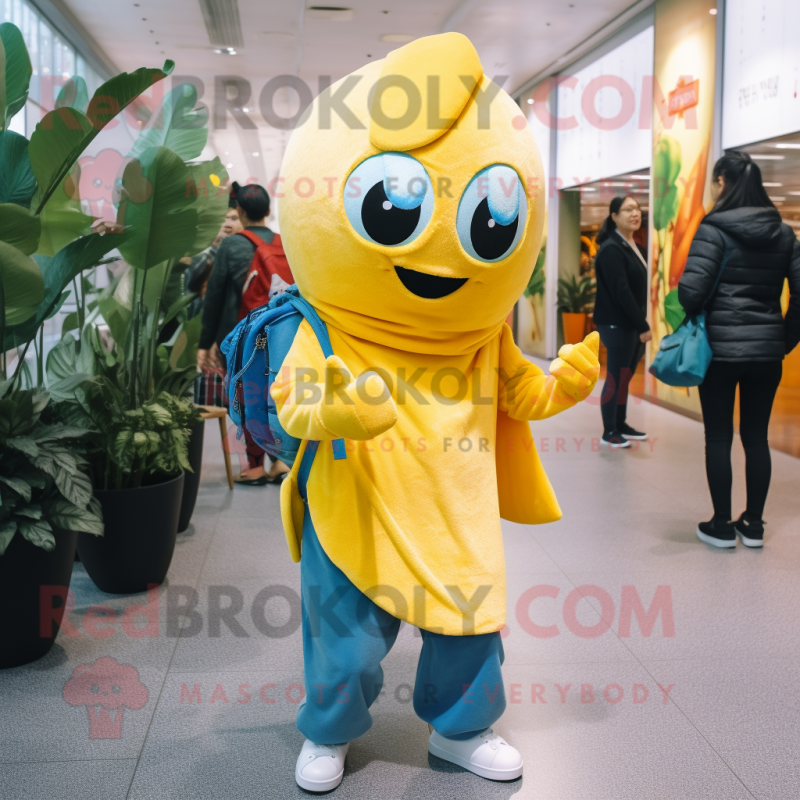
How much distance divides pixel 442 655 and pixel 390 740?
0.42 meters

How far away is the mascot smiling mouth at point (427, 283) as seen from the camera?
1589mm

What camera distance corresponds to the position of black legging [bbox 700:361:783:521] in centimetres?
336

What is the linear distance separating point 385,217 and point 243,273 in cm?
265

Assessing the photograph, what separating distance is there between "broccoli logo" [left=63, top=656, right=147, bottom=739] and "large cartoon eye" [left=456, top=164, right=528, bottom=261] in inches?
57.9

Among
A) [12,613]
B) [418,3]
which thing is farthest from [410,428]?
[418,3]

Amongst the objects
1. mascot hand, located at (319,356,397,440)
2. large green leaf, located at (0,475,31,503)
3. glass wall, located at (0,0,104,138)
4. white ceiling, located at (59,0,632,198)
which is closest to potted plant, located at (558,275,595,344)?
white ceiling, located at (59,0,632,198)

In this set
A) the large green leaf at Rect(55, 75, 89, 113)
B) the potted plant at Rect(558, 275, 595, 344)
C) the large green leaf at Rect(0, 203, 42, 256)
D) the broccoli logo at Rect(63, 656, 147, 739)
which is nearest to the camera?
the broccoli logo at Rect(63, 656, 147, 739)

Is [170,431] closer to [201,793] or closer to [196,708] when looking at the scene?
[196,708]

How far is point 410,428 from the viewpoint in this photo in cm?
169

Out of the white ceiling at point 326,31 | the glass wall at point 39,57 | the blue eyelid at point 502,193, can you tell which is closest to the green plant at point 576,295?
the white ceiling at point 326,31

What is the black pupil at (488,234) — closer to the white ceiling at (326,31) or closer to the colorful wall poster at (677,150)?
the colorful wall poster at (677,150)

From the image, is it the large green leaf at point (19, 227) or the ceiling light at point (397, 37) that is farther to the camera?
the ceiling light at point (397, 37)

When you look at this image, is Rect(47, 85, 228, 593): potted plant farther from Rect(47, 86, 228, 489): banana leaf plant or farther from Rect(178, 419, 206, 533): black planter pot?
Rect(178, 419, 206, 533): black planter pot

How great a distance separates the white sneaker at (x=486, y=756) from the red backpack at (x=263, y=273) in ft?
8.10
